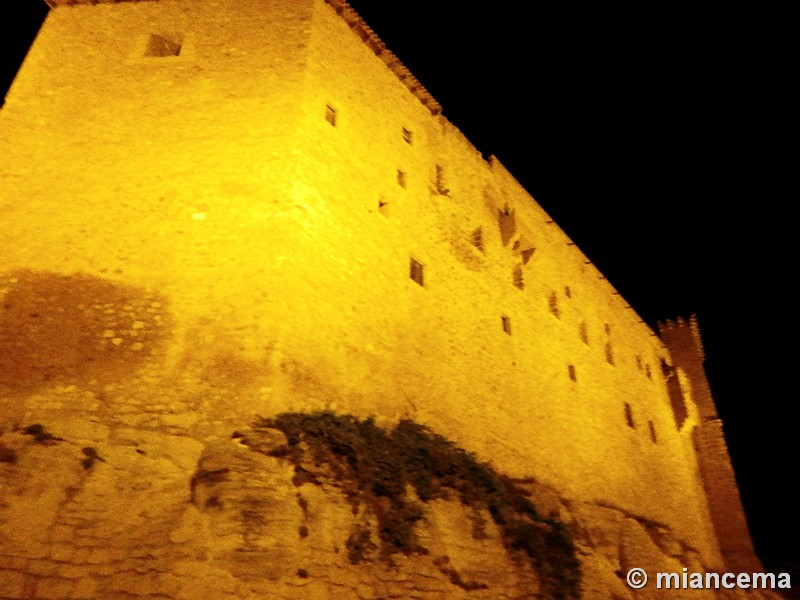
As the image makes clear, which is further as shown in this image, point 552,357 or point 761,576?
point 761,576

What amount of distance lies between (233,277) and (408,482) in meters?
3.91

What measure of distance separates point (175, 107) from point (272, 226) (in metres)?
3.33

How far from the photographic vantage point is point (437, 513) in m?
8.66

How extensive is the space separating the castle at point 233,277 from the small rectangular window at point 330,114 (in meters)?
0.05

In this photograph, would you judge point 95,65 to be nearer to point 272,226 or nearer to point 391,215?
point 272,226

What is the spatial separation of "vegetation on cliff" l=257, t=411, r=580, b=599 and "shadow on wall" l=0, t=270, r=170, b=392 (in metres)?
2.24

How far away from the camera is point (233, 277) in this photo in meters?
8.40

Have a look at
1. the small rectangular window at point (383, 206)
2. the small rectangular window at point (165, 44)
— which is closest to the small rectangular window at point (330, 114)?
the small rectangular window at point (383, 206)

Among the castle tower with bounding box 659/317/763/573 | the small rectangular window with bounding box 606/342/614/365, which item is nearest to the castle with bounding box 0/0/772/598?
the small rectangular window with bounding box 606/342/614/365

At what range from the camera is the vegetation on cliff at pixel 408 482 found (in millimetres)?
7549

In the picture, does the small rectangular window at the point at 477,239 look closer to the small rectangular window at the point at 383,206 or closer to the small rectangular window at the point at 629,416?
the small rectangular window at the point at 383,206

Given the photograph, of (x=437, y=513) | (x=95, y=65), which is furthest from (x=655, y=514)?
(x=95, y=65)

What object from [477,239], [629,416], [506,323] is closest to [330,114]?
[477,239]

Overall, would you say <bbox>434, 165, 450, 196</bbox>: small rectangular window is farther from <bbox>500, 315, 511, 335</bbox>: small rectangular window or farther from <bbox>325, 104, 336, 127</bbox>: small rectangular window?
<bbox>325, 104, 336, 127</bbox>: small rectangular window
